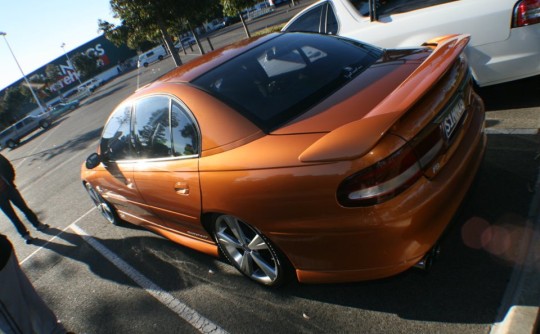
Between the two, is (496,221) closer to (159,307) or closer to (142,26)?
(159,307)

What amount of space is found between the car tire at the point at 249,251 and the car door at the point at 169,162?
0.21 metres

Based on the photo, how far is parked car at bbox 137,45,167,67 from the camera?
53356 mm

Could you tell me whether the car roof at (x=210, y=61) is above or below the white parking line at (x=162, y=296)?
above

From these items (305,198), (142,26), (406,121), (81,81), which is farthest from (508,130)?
(81,81)

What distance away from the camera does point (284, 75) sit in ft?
9.25

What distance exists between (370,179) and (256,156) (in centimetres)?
70

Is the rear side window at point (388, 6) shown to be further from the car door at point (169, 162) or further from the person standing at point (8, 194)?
the person standing at point (8, 194)

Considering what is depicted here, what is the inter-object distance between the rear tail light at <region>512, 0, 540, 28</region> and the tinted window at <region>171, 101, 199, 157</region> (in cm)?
327

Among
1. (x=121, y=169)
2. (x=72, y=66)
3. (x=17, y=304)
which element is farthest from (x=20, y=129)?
(x=72, y=66)

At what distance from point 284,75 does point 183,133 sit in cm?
87

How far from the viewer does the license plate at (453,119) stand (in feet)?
7.00

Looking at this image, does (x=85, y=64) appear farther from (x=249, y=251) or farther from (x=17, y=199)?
(x=249, y=251)

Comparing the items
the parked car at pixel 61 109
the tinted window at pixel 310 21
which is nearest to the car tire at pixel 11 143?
the parked car at pixel 61 109

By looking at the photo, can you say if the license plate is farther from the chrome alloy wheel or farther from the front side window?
the chrome alloy wheel
